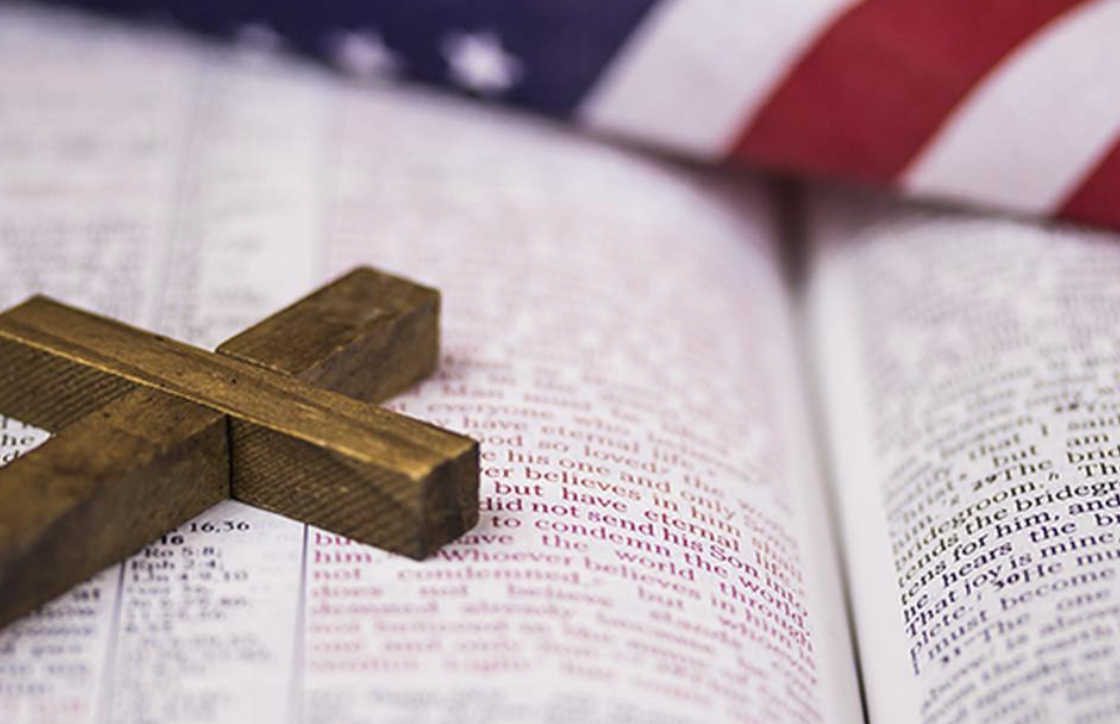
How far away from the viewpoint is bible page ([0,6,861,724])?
2.28 feet

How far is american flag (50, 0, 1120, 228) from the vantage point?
1.12 metres

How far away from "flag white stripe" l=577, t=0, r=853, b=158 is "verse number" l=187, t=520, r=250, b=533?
1.95 feet

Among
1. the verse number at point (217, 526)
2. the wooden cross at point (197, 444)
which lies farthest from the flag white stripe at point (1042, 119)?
the verse number at point (217, 526)

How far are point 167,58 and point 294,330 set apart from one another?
590 millimetres

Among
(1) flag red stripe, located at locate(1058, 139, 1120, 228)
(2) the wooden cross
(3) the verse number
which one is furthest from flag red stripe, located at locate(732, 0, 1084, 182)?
(3) the verse number

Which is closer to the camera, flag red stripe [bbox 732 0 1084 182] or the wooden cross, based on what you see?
the wooden cross

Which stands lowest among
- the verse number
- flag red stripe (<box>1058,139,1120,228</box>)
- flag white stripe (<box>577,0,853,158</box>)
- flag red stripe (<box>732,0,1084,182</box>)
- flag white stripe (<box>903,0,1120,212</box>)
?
the verse number

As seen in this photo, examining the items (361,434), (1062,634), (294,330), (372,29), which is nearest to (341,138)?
(372,29)

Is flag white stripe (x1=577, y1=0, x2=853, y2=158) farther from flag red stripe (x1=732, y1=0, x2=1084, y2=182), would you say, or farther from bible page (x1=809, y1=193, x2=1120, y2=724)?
bible page (x1=809, y1=193, x2=1120, y2=724)

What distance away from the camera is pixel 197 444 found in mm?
744

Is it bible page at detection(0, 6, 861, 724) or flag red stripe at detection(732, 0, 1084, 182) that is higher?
flag red stripe at detection(732, 0, 1084, 182)

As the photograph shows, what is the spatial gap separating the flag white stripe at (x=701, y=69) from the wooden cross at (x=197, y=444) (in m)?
0.46

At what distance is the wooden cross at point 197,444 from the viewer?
2.27 feet

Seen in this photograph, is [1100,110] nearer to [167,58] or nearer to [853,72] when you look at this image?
[853,72]
